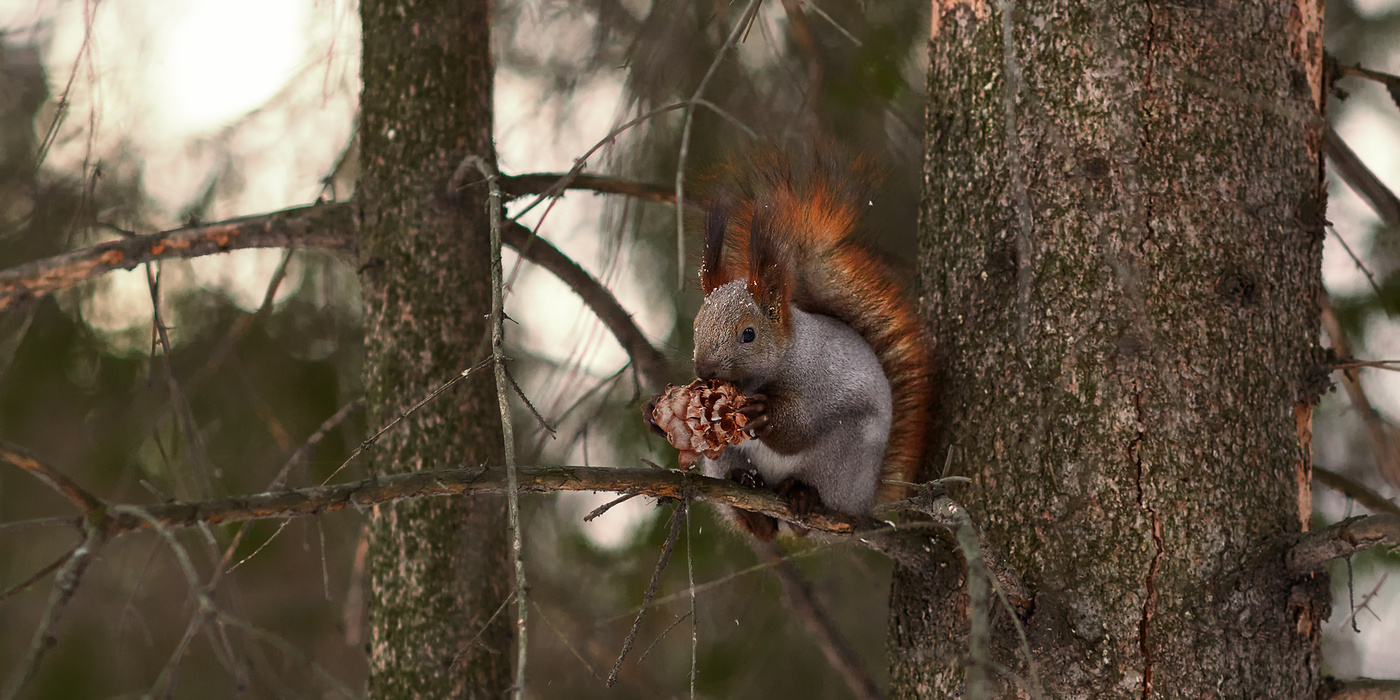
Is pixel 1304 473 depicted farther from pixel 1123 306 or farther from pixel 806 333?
pixel 806 333

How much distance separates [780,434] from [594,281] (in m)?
0.56

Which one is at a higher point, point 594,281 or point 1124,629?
point 594,281

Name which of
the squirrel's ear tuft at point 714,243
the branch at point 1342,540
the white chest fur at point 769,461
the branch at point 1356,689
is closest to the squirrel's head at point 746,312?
Result: the squirrel's ear tuft at point 714,243

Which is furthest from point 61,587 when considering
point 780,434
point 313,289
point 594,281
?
point 313,289

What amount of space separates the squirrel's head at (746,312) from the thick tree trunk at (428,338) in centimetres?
51

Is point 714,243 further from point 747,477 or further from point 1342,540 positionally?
point 1342,540

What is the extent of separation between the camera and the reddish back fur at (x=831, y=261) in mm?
1636

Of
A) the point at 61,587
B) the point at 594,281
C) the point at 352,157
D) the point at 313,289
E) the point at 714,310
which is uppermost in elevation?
the point at 352,157

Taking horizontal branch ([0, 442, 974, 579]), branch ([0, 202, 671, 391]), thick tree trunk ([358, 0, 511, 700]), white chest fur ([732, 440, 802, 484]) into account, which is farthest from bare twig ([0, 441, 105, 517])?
white chest fur ([732, 440, 802, 484])

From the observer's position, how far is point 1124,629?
4.51 ft

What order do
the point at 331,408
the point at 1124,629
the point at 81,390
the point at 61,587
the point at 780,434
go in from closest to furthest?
the point at 61,587
the point at 1124,629
the point at 780,434
the point at 81,390
the point at 331,408

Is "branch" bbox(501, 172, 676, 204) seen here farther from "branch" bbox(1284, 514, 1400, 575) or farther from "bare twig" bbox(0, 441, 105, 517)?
"branch" bbox(1284, 514, 1400, 575)

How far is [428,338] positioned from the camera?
1.90 metres

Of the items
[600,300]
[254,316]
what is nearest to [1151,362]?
[600,300]
